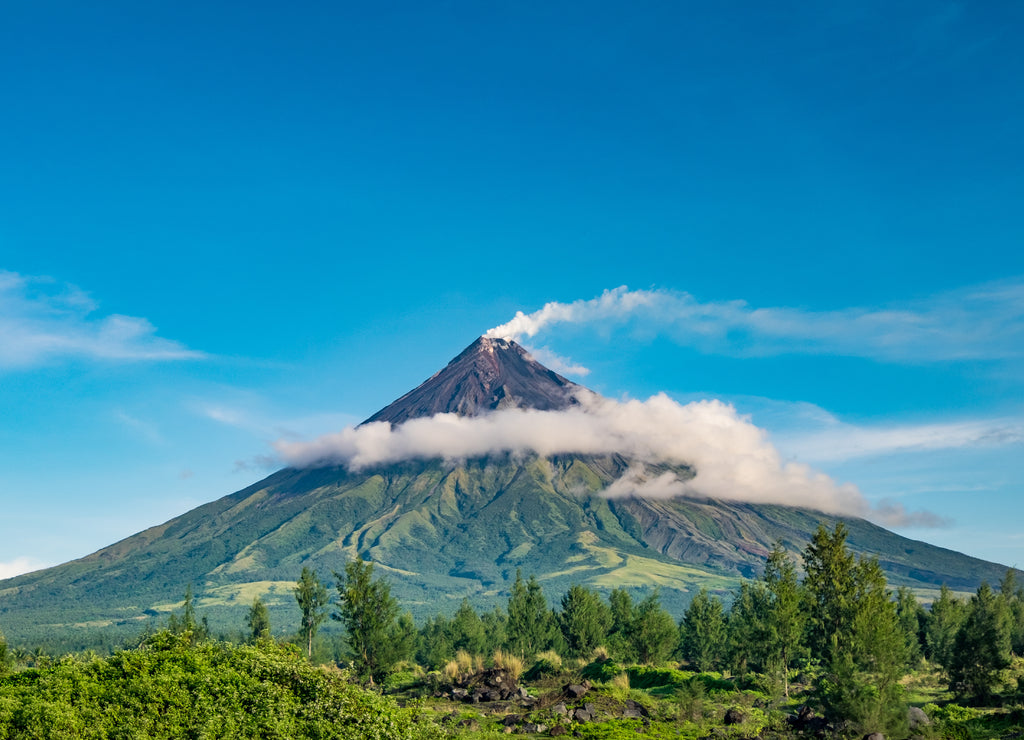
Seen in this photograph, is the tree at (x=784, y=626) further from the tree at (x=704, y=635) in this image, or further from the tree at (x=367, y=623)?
the tree at (x=367, y=623)

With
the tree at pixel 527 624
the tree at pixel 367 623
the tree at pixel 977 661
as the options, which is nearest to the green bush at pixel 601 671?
the tree at pixel 527 624

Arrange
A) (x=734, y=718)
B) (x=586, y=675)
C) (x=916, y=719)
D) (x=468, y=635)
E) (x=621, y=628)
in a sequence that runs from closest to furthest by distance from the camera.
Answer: (x=916, y=719), (x=734, y=718), (x=586, y=675), (x=621, y=628), (x=468, y=635)

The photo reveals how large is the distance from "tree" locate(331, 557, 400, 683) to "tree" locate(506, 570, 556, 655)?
20643 millimetres

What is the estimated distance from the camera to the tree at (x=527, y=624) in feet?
259

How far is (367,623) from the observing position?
58875mm

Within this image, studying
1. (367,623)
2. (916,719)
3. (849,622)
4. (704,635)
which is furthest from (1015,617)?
(367,623)

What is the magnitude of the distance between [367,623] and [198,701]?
4233 centimetres

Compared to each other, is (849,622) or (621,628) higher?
(849,622)

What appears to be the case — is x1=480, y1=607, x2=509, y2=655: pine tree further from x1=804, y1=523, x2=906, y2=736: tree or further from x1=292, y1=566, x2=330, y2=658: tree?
x1=804, y1=523, x2=906, y2=736: tree

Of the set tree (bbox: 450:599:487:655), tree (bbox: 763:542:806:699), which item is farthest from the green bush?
tree (bbox: 450:599:487:655)

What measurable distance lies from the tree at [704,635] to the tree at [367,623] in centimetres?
3359

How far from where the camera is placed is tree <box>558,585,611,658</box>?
77.1 metres

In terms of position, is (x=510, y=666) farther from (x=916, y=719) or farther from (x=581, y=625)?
(x=916, y=719)

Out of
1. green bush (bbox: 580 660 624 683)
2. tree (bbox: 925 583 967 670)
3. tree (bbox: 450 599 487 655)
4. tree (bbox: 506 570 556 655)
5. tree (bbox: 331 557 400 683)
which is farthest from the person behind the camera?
tree (bbox: 450 599 487 655)
